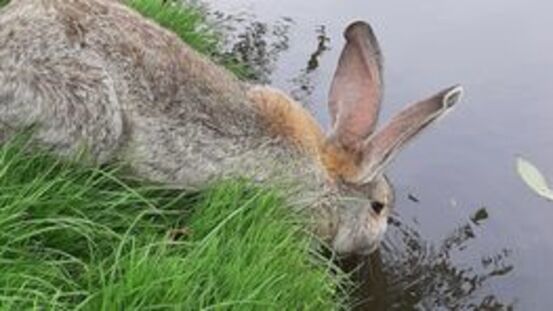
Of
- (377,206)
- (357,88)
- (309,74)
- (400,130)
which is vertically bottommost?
(377,206)

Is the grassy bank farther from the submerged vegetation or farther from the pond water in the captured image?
the submerged vegetation

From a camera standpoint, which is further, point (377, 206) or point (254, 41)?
point (254, 41)

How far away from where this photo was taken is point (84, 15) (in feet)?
17.1

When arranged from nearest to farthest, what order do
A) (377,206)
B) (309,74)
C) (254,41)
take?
1. (377,206)
2. (309,74)
3. (254,41)

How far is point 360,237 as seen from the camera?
6227 millimetres

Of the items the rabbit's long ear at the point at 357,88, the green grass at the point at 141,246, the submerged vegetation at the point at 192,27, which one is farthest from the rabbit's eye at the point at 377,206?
the submerged vegetation at the point at 192,27

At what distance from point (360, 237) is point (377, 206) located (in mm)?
231

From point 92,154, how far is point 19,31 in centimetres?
66

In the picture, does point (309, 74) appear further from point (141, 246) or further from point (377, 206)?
point (141, 246)

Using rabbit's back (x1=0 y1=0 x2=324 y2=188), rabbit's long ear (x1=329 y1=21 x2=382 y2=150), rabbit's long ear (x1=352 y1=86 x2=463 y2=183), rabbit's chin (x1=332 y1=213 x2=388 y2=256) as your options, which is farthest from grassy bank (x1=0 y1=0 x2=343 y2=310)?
rabbit's long ear (x1=329 y1=21 x2=382 y2=150)

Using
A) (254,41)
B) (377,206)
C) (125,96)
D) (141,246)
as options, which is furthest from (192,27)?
(141,246)

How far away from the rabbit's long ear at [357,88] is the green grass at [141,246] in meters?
0.76

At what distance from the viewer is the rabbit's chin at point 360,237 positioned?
611 centimetres

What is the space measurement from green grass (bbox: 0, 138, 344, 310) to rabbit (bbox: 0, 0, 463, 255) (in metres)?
0.16
